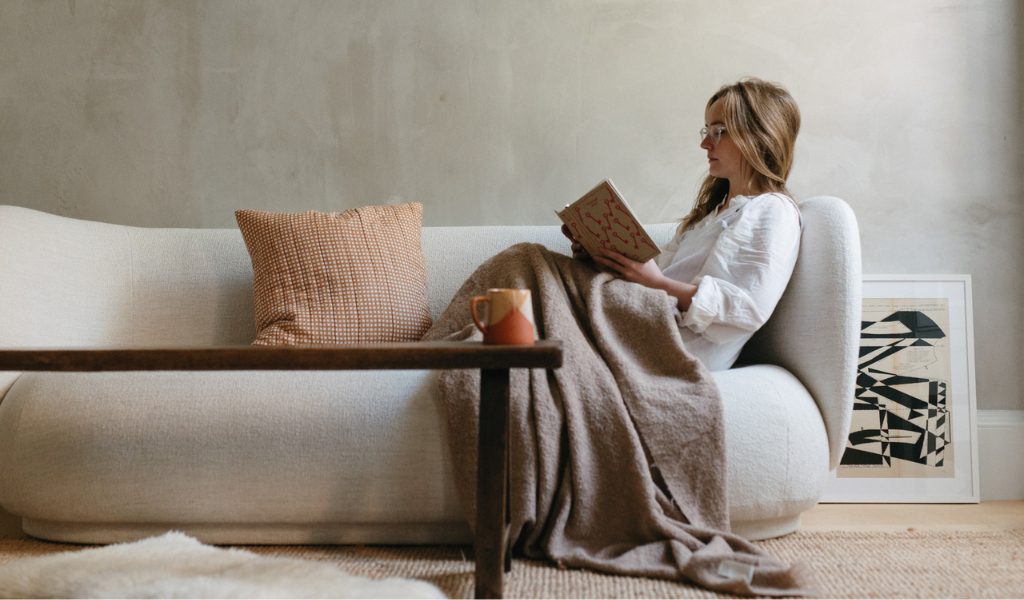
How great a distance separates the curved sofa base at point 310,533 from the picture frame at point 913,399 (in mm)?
1205

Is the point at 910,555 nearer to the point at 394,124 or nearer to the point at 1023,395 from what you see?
the point at 1023,395

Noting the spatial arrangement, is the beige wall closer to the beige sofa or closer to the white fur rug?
the beige sofa

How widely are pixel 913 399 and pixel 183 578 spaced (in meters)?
1.95

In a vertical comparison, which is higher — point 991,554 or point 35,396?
point 35,396

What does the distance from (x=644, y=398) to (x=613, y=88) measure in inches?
48.3

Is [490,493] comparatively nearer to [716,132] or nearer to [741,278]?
[741,278]

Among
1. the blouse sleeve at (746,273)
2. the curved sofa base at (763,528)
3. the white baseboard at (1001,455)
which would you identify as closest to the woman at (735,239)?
the blouse sleeve at (746,273)

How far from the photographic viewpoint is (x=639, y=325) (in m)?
1.36

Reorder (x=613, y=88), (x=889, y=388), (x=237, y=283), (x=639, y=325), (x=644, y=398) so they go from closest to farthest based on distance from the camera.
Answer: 1. (x=644, y=398)
2. (x=639, y=325)
3. (x=237, y=283)
4. (x=889, y=388)
5. (x=613, y=88)

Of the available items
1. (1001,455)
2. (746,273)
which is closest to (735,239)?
(746,273)

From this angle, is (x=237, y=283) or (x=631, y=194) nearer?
(x=237, y=283)

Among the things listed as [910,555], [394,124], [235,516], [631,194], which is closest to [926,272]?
[631,194]

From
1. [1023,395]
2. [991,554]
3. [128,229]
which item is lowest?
[991,554]

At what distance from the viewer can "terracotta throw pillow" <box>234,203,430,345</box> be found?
1573 millimetres
